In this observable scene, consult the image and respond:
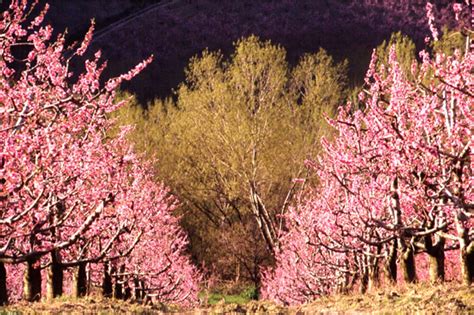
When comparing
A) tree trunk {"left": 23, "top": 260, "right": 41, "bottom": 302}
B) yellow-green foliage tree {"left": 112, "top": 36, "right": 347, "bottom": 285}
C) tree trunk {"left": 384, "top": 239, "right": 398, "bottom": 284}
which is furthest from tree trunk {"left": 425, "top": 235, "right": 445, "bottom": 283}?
yellow-green foliage tree {"left": 112, "top": 36, "right": 347, "bottom": 285}

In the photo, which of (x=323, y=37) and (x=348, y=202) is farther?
(x=323, y=37)

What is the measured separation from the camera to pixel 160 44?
96.2 m

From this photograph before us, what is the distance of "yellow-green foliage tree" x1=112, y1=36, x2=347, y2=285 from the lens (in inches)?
1763

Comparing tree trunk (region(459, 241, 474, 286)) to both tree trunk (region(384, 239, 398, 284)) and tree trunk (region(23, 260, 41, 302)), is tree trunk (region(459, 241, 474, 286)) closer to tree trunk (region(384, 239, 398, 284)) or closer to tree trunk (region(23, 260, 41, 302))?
tree trunk (region(384, 239, 398, 284))

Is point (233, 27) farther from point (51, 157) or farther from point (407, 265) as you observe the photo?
point (51, 157)

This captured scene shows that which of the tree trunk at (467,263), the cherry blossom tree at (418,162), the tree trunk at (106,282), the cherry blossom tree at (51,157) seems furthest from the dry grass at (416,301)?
the tree trunk at (106,282)

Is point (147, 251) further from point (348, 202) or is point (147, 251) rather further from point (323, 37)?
point (323, 37)

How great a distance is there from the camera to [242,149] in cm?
4425

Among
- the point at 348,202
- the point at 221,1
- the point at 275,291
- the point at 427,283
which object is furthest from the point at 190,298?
the point at 221,1

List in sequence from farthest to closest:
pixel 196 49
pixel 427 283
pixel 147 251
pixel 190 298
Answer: pixel 196 49, pixel 190 298, pixel 147 251, pixel 427 283

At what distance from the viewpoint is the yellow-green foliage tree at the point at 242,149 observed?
147ft

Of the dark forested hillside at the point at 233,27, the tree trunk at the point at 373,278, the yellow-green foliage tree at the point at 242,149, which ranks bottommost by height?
the tree trunk at the point at 373,278

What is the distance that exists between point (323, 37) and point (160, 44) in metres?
18.8

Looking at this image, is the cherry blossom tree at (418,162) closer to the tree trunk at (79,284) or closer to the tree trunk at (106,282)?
the tree trunk at (79,284)
